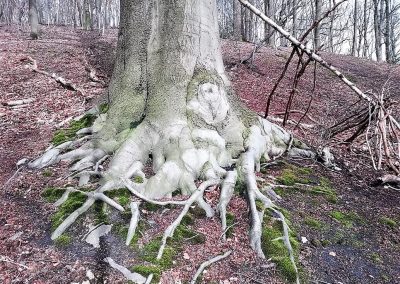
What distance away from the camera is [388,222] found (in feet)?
12.3

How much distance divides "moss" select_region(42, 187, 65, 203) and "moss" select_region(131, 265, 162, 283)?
1424mm

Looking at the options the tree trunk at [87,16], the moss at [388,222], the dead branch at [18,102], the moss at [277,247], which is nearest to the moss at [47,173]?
the moss at [277,247]

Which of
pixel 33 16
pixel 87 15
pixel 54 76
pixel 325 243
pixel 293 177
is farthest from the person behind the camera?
pixel 87 15

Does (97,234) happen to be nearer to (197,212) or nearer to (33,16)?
(197,212)

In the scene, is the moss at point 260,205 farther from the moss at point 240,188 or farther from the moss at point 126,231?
the moss at point 126,231

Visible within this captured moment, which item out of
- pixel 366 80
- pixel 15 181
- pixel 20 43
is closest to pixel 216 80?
pixel 15 181

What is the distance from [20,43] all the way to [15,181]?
12.7 meters

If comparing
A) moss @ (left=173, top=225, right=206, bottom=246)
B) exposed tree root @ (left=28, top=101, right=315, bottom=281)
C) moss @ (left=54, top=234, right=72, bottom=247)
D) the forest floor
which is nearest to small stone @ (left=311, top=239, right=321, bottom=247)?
the forest floor

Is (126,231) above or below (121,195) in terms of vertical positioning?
below

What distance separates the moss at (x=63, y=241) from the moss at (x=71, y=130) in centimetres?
203

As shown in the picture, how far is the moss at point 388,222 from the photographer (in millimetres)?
3734

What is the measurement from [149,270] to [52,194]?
5.30 feet

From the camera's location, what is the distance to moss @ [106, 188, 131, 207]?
346 centimetres

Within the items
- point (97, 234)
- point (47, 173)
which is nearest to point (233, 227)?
point (97, 234)
